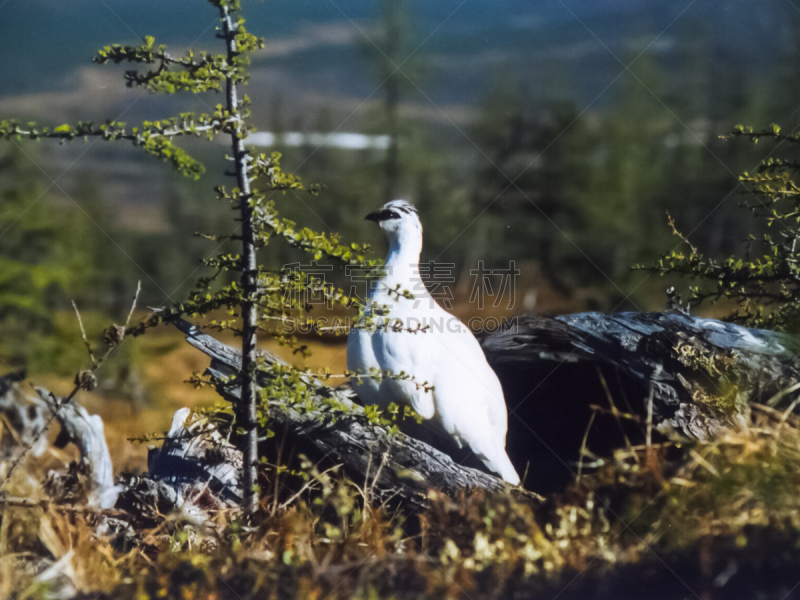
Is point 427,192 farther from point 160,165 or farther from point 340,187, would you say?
point 160,165

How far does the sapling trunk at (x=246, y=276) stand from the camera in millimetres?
3248

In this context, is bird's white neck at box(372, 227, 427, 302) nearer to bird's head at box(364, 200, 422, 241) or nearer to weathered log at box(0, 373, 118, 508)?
bird's head at box(364, 200, 422, 241)

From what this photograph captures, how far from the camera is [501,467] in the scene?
3.89 meters

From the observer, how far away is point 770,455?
367 centimetres

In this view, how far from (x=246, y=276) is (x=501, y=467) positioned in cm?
177

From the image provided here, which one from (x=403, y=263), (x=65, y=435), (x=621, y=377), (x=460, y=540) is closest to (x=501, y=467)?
(x=460, y=540)

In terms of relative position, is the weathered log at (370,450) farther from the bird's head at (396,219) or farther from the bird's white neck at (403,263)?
the bird's head at (396,219)

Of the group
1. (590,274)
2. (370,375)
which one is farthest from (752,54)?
(370,375)

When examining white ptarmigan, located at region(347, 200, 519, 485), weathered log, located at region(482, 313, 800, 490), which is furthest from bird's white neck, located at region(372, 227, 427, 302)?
weathered log, located at region(482, 313, 800, 490)

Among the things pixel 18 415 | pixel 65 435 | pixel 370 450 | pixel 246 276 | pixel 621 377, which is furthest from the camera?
pixel 18 415

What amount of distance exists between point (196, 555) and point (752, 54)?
4.29m

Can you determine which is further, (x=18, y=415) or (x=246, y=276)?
(x=18, y=415)

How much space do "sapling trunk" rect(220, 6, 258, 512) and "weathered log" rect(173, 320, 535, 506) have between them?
0.82 feet

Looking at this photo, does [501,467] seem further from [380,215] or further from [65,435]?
[65,435]
